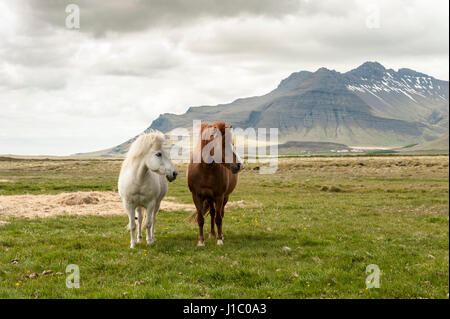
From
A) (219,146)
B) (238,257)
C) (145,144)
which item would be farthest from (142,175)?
(238,257)

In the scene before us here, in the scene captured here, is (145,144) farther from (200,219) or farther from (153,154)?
(200,219)

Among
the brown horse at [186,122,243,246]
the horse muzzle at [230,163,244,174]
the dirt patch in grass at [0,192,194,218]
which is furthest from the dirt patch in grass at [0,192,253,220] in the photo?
the horse muzzle at [230,163,244,174]

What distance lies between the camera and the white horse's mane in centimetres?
1184

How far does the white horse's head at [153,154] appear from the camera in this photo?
11418 mm

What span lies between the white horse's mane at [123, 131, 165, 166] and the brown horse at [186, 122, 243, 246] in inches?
55.1

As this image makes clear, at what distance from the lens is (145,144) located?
12.0 metres

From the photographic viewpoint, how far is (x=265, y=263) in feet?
33.4

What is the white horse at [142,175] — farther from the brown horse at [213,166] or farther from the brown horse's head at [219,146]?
the brown horse's head at [219,146]

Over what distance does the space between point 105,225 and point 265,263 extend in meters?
9.41

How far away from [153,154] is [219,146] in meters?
2.27

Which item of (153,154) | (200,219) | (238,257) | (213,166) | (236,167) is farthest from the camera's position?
(200,219)

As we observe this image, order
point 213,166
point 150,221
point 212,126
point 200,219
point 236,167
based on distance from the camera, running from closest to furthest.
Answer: point 236,167 < point 212,126 < point 213,166 < point 150,221 < point 200,219

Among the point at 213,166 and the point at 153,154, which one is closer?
the point at 153,154
